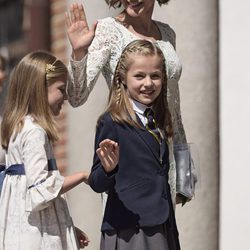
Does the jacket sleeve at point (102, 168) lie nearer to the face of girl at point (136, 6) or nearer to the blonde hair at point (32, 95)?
the blonde hair at point (32, 95)

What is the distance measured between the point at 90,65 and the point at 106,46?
0.37ft

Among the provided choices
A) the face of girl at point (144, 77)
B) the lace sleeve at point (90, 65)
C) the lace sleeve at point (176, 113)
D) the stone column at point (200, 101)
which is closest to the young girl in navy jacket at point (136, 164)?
the face of girl at point (144, 77)

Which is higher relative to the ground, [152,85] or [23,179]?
[152,85]

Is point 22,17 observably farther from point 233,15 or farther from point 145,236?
point 145,236

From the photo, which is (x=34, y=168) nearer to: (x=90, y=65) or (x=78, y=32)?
(x=90, y=65)

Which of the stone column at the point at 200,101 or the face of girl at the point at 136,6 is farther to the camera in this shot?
the stone column at the point at 200,101

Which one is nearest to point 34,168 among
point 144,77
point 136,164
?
point 136,164

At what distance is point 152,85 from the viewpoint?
4918mm

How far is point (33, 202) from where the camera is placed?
16.5 feet

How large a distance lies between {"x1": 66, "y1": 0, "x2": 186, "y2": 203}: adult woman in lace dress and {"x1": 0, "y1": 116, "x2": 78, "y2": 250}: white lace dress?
285mm

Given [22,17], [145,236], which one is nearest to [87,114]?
[145,236]

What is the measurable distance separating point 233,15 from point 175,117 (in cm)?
169

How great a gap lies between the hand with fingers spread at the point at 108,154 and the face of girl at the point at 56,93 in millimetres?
561

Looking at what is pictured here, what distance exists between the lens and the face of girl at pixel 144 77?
492cm
